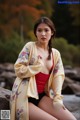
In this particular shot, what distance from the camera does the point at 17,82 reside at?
128 inches

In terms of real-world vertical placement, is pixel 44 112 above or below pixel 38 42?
below

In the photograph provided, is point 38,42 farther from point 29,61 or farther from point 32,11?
point 32,11

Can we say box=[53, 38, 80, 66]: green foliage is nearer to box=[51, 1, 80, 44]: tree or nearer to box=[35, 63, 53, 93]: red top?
box=[51, 1, 80, 44]: tree

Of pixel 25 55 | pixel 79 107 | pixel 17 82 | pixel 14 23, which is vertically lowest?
pixel 79 107

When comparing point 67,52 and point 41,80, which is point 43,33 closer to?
point 41,80

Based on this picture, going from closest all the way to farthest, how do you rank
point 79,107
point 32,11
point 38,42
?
point 38,42 < point 79,107 < point 32,11

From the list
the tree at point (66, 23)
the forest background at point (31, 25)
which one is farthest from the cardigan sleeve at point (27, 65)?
the tree at point (66, 23)

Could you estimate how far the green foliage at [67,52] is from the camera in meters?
17.3

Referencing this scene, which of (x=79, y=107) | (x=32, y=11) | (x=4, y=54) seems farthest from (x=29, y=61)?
(x=32, y=11)

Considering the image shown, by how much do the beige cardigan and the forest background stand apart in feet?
39.6

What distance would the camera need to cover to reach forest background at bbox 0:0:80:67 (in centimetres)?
1662

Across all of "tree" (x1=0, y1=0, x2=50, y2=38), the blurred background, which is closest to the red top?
the blurred background

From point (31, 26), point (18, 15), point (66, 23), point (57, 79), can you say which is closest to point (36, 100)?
point (57, 79)

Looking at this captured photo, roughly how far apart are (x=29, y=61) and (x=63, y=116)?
49 centimetres
